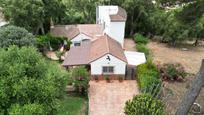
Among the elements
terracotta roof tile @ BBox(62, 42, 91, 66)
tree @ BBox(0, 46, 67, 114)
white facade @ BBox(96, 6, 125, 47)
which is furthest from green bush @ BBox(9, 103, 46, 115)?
white facade @ BBox(96, 6, 125, 47)

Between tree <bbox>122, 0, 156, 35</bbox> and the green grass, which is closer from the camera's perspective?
the green grass

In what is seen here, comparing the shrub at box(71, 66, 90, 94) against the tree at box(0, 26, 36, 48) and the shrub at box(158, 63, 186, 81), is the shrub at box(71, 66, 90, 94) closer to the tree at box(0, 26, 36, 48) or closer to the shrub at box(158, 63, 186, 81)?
the tree at box(0, 26, 36, 48)

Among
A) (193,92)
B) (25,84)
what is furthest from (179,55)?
(25,84)

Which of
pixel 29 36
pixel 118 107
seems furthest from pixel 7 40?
pixel 118 107

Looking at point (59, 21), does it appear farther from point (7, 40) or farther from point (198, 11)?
point (198, 11)

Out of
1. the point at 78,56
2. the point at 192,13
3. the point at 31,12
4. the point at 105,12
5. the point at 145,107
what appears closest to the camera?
the point at 192,13

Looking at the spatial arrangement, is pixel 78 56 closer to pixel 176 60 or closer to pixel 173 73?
pixel 173 73

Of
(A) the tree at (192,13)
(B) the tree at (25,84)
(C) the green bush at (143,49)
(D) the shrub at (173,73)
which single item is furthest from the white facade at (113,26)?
(B) the tree at (25,84)
